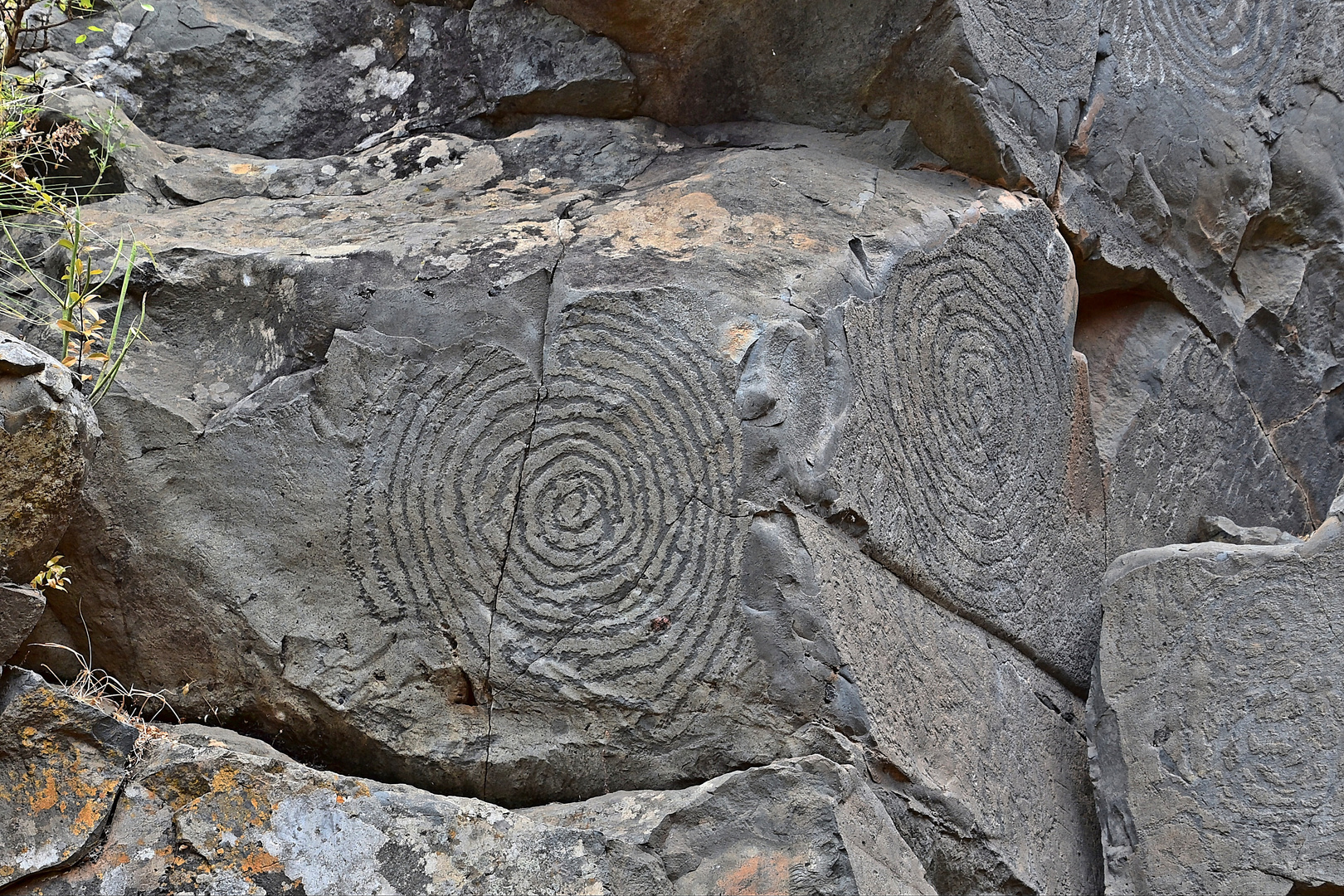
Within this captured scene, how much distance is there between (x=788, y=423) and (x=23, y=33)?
7.79 ft

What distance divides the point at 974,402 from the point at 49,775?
230 centimetres

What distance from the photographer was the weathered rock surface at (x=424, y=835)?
8.11 ft

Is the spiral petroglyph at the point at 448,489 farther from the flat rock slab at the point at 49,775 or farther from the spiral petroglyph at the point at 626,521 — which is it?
the flat rock slab at the point at 49,775

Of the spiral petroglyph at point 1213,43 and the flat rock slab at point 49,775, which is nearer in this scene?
the flat rock slab at point 49,775

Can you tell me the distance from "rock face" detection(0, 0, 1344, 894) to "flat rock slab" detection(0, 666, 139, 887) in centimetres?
4

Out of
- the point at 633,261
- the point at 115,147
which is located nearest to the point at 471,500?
the point at 633,261

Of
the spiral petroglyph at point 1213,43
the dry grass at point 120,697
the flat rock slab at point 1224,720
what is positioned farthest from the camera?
the spiral petroglyph at point 1213,43

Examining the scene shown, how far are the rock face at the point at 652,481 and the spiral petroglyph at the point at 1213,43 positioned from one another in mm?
125

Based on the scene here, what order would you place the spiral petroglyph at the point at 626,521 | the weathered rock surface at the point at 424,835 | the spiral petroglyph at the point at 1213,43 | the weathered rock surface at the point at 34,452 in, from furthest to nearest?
1. the spiral petroglyph at the point at 1213,43
2. the spiral petroglyph at the point at 626,521
3. the weathered rock surface at the point at 424,835
4. the weathered rock surface at the point at 34,452

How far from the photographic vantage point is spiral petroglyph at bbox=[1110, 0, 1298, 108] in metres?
4.05

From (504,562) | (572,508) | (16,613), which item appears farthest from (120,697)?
(572,508)

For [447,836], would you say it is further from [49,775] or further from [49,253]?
[49,253]

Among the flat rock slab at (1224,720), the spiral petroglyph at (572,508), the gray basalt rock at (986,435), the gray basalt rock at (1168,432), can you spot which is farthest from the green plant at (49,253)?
the gray basalt rock at (1168,432)

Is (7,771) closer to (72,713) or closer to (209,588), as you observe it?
(72,713)
